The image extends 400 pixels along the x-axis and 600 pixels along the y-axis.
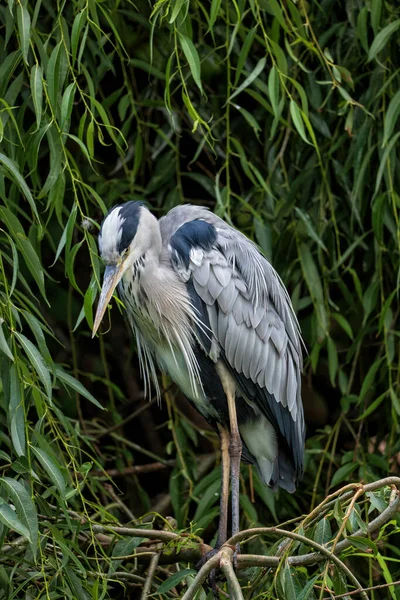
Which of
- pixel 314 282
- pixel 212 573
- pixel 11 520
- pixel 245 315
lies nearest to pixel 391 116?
pixel 314 282

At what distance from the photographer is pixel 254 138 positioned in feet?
9.04

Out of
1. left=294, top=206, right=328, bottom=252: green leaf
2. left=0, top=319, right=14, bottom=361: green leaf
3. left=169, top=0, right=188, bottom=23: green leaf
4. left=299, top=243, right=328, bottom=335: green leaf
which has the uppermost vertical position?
left=169, top=0, right=188, bottom=23: green leaf

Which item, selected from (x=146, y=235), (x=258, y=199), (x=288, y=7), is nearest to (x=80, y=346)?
(x=258, y=199)

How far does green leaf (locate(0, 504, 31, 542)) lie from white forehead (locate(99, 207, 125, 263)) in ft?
2.23

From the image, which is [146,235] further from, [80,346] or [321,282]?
[80,346]

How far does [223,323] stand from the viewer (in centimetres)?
227

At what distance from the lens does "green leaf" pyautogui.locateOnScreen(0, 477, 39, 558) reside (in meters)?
1.53

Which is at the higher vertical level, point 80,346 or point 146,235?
point 146,235

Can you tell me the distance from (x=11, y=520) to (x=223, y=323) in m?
0.91

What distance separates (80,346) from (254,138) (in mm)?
814

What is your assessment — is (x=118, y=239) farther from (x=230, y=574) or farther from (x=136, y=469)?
(x=136, y=469)

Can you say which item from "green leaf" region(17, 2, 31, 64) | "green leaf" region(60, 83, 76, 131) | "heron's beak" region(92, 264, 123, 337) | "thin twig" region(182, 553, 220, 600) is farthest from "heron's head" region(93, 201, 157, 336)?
"thin twig" region(182, 553, 220, 600)

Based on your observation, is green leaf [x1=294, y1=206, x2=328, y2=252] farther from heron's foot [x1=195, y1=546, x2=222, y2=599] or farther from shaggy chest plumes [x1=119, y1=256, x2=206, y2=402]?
heron's foot [x1=195, y1=546, x2=222, y2=599]

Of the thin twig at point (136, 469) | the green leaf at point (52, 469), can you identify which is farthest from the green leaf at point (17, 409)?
the thin twig at point (136, 469)
